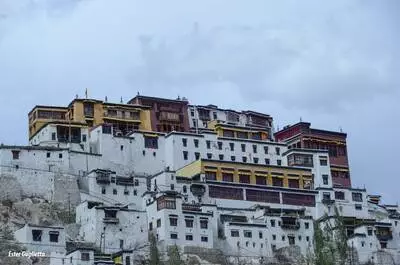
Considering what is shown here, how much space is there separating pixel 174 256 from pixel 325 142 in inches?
1061

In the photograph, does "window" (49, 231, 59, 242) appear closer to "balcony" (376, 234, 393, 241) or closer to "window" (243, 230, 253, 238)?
"window" (243, 230, 253, 238)

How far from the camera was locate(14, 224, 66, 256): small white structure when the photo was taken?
212 ft

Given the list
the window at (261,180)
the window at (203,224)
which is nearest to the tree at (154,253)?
Answer: the window at (203,224)

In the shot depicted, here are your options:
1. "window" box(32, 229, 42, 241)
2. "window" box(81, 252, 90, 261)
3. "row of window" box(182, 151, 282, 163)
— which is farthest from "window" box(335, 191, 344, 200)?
"window" box(32, 229, 42, 241)

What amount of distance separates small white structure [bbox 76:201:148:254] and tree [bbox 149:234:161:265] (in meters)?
0.54

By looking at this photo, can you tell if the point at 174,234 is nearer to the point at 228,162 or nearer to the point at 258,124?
the point at 228,162

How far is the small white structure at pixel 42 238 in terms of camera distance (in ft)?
212

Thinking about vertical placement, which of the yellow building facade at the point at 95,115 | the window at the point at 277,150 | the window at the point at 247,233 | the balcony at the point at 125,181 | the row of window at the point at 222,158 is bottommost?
the window at the point at 247,233

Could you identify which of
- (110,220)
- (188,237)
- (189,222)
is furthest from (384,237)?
(110,220)

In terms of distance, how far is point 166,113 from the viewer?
84188mm

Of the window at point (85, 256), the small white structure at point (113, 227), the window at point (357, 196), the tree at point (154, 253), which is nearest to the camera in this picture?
the window at point (85, 256)

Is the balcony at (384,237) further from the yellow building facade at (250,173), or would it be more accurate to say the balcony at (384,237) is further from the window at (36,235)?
the window at (36,235)

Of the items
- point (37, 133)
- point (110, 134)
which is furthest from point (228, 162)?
point (37, 133)

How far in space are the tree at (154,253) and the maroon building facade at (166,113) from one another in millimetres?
15932
